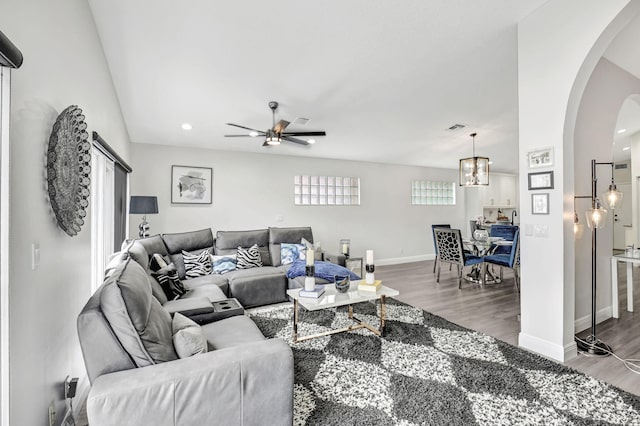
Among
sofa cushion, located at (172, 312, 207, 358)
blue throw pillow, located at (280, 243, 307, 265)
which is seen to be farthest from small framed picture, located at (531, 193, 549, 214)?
blue throw pillow, located at (280, 243, 307, 265)

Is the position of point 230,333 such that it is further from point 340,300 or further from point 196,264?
point 196,264

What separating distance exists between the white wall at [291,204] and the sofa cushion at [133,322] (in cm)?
397

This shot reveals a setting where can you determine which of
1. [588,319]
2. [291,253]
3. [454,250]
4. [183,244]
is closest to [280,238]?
[291,253]

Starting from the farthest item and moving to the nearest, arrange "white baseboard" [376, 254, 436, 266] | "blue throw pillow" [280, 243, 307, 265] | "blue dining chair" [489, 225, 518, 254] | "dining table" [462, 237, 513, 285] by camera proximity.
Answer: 1. "white baseboard" [376, 254, 436, 266]
2. "blue dining chair" [489, 225, 518, 254]
3. "dining table" [462, 237, 513, 285]
4. "blue throw pillow" [280, 243, 307, 265]

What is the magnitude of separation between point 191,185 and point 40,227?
153 inches

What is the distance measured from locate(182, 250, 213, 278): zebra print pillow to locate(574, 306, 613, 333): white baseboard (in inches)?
169

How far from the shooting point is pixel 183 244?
4141mm

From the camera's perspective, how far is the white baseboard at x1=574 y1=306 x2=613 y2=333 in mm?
2863

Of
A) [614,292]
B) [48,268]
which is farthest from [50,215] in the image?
[614,292]

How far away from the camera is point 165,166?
5.05 meters

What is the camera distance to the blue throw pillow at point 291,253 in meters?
4.57

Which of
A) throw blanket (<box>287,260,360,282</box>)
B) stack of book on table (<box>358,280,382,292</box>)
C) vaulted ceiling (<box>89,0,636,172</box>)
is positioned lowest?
throw blanket (<box>287,260,360,282</box>)

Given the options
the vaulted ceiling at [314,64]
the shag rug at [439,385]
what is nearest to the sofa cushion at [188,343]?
the shag rug at [439,385]

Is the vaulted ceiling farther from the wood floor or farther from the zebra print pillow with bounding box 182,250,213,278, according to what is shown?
the wood floor
